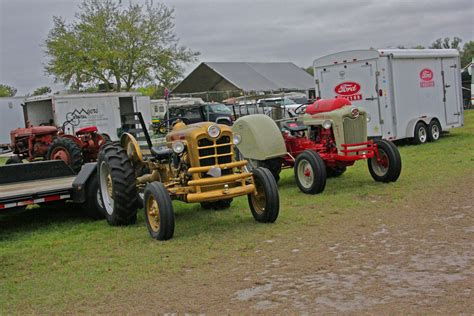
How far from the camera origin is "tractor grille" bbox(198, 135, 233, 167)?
6.97 metres

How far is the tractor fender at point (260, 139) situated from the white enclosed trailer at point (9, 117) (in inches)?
744

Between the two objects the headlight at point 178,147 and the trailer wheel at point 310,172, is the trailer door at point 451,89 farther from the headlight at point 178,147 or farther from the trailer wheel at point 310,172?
the headlight at point 178,147

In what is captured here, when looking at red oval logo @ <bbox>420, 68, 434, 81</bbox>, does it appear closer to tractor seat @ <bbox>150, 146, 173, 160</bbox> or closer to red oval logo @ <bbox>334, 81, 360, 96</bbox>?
red oval logo @ <bbox>334, 81, 360, 96</bbox>

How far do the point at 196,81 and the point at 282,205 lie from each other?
43150 millimetres

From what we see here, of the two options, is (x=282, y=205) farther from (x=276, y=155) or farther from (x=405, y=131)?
(x=405, y=131)

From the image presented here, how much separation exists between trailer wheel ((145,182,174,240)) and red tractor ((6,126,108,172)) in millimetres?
6304

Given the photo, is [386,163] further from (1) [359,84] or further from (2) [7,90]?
(2) [7,90]

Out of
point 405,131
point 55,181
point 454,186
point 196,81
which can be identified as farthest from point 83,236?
point 196,81

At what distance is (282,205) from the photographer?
27.7ft

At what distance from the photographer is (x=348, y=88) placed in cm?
1484

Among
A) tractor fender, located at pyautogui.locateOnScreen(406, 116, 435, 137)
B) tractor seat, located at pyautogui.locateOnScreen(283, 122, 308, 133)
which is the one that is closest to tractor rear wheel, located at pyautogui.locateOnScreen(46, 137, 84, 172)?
tractor seat, located at pyautogui.locateOnScreen(283, 122, 308, 133)

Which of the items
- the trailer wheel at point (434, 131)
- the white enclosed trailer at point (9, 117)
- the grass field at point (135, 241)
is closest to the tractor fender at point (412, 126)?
the trailer wheel at point (434, 131)

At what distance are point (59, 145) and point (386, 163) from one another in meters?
7.54

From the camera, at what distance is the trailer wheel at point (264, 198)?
6.90 metres
